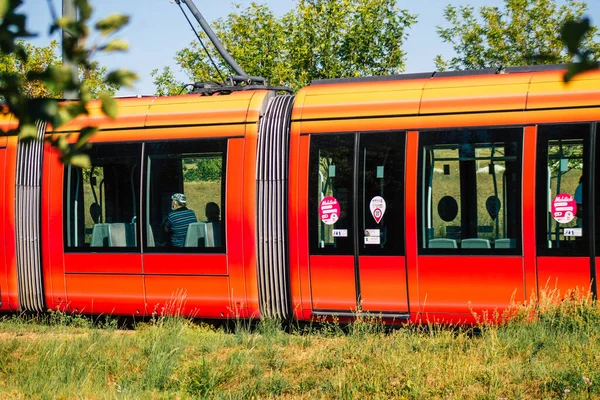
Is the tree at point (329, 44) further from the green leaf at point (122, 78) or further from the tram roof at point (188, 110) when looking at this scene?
the green leaf at point (122, 78)

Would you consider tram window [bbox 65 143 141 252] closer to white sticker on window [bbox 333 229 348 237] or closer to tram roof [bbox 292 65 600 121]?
tram roof [bbox 292 65 600 121]

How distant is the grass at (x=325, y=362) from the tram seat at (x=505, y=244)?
659mm

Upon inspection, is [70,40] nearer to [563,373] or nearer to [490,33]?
[563,373]

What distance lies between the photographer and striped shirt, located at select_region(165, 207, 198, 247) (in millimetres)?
11633

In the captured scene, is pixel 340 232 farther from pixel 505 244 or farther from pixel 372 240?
pixel 505 244

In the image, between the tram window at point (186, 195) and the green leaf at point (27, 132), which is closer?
the green leaf at point (27, 132)

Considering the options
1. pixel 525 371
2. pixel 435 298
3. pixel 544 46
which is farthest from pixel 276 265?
pixel 544 46

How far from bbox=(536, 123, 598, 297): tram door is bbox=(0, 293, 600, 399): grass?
0.87 feet

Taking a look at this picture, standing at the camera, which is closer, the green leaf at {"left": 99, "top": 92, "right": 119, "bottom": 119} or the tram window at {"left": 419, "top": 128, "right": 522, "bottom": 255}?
the green leaf at {"left": 99, "top": 92, "right": 119, "bottom": 119}

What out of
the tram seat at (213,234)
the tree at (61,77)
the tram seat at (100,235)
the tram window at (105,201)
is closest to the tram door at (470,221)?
the tram seat at (213,234)

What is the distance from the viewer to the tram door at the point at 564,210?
9867mm

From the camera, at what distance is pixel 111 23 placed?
297cm

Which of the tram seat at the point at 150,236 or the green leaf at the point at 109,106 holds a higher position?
the green leaf at the point at 109,106

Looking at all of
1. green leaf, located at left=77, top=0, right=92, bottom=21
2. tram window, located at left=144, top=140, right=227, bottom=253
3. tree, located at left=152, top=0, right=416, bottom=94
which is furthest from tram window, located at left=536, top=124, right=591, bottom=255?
tree, located at left=152, top=0, right=416, bottom=94
